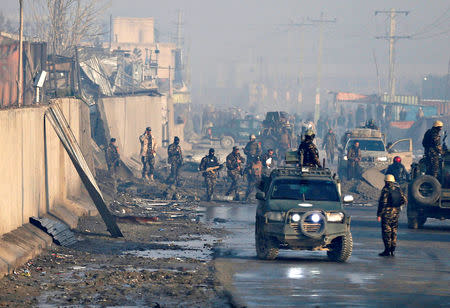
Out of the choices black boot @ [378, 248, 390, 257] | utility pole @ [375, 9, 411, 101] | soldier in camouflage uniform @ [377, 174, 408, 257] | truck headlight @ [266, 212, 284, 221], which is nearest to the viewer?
truck headlight @ [266, 212, 284, 221]

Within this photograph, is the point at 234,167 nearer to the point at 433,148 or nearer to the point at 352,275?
the point at 433,148

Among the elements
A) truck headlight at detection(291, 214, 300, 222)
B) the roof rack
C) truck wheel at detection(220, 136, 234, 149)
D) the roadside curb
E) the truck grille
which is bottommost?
truck wheel at detection(220, 136, 234, 149)

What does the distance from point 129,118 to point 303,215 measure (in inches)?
1120

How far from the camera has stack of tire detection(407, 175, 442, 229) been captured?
71.9 ft

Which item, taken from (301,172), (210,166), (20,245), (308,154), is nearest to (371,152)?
(210,166)

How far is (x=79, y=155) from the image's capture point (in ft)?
70.0

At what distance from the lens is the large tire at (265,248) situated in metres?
16.3

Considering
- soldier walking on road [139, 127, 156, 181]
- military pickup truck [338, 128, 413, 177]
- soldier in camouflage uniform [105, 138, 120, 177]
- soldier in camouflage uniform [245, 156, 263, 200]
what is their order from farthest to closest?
military pickup truck [338, 128, 413, 177] < soldier walking on road [139, 127, 156, 181] < soldier in camouflage uniform [105, 138, 120, 177] < soldier in camouflage uniform [245, 156, 263, 200]

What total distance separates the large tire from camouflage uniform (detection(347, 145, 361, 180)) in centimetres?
1880

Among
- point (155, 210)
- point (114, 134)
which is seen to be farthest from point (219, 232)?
point (114, 134)

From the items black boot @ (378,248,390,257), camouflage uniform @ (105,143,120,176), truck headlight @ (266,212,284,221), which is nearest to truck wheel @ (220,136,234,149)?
camouflage uniform @ (105,143,120,176)

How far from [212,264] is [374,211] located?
13.3 meters

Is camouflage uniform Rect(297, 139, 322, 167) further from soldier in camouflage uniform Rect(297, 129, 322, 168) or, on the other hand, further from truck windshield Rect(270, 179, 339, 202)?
truck windshield Rect(270, 179, 339, 202)

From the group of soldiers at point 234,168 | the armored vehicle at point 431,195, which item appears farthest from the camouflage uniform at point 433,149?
the group of soldiers at point 234,168
